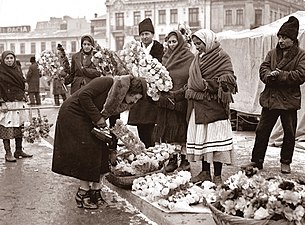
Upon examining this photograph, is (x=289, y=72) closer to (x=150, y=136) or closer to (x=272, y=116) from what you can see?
(x=272, y=116)

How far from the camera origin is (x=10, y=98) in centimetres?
873

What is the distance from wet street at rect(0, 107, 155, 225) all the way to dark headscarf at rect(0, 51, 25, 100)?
1195mm

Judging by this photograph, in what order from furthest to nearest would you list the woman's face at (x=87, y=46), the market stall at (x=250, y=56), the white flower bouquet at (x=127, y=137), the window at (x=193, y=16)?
the window at (x=193, y=16) < the market stall at (x=250, y=56) < the woman's face at (x=87, y=46) < the white flower bouquet at (x=127, y=137)

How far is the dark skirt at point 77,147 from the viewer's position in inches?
229

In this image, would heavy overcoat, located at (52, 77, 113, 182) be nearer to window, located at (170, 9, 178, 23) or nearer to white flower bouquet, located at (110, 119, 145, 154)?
white flower bouquet, located at (110, 119, 145, 154)

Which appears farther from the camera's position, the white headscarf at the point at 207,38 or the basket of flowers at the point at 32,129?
the basket of flowers at the point at 32,129

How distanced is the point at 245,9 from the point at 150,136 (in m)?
51.9

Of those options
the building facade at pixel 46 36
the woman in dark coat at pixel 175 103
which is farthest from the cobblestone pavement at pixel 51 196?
the building facade at pixel 46 36

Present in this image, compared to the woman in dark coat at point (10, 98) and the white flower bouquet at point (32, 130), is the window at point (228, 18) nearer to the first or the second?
the white flower bouquet at point (32, 130)

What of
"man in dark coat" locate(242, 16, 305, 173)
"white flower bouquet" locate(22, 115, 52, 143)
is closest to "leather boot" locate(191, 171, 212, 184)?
"man in dark coat" locate(242, 16, 305, 173)

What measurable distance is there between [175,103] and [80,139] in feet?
5.51

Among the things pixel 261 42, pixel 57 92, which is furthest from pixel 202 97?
pixel 57 92

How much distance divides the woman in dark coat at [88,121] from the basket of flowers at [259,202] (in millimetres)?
1522

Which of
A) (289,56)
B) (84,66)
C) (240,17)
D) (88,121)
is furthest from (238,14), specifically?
(88,121)
